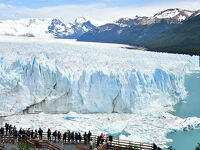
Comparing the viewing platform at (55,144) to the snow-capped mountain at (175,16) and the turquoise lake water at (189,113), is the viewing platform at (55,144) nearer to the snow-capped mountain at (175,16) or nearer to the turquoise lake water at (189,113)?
the turquoise lake water at (189,113)

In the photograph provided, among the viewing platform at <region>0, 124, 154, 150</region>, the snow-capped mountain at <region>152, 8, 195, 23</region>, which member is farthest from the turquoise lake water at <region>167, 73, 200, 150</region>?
the snow-capped mountain at <region>152, 8, 195, 23</region>

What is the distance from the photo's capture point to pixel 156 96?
92.4ft

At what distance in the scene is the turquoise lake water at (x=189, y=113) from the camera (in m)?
19.6

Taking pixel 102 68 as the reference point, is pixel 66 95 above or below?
below

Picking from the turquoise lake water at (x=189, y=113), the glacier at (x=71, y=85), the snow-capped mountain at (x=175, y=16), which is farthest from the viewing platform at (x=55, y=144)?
the snow-capped mountain at (x=175, y=16)

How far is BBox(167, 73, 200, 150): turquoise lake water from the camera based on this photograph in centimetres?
1964

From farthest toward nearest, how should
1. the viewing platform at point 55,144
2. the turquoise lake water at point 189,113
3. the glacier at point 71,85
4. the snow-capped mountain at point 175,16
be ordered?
the snow-capped mountain at point 175,16
the glacier at point 71,85
the turquoise lake water at point 189,113
the viewing platform at point 55,144

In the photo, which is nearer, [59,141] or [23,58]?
[59,141]

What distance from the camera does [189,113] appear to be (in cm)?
2694

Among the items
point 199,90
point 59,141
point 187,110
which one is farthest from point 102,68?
point 199,90

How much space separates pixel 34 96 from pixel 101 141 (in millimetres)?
11099

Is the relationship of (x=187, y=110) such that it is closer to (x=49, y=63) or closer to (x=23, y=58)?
(x=49, y=63)

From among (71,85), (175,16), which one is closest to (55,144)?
(71,85)

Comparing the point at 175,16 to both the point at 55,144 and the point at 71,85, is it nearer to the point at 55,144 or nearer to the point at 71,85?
the point at 71,85
